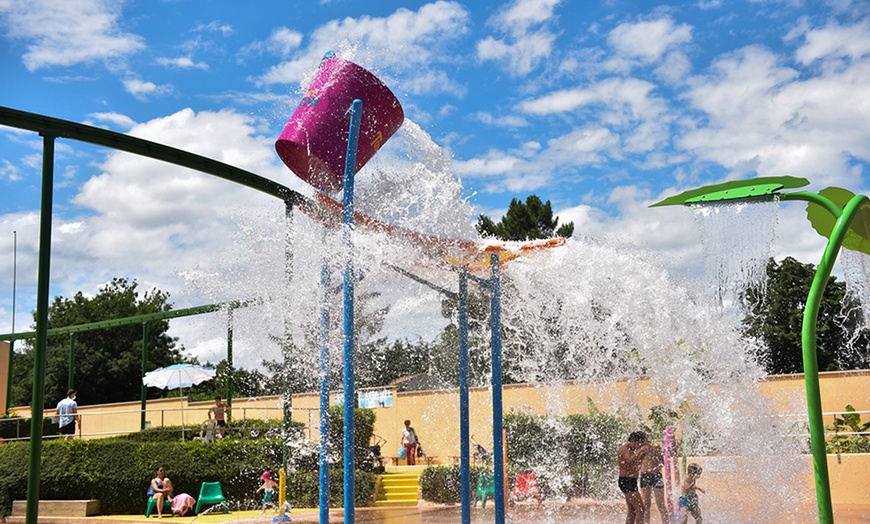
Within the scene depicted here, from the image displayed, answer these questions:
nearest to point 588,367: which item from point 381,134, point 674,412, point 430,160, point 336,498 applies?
point 674,412

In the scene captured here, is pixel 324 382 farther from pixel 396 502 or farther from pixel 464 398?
pixel 396 502

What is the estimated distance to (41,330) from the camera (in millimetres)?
7254

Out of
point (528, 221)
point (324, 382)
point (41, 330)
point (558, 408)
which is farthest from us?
point (528, 221)

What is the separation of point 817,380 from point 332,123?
4647 mm

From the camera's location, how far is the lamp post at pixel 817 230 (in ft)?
15.8

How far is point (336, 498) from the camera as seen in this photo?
54.8ft

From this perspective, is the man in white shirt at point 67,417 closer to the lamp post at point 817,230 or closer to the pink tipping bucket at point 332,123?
the pink tipping bucket at point 332,123

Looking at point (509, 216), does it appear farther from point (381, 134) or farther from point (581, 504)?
point (381, 134)

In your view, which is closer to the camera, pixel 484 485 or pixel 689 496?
pixel 689 496

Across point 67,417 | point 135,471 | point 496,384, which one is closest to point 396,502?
point 135,471

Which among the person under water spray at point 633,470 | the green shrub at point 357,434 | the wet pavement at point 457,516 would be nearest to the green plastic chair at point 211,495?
the wet pavement at point 457,516

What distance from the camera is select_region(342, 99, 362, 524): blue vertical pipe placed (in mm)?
6809

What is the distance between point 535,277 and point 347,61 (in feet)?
11.5

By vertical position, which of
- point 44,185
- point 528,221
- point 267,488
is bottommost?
point 267,488
